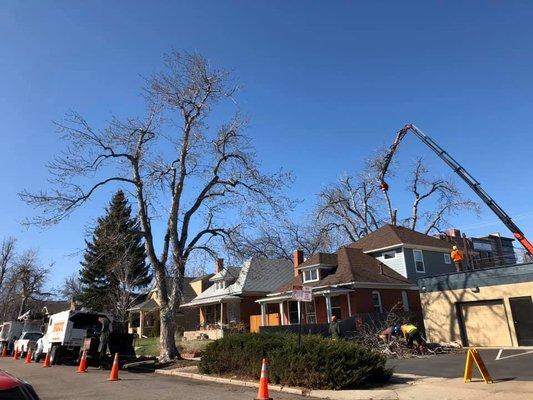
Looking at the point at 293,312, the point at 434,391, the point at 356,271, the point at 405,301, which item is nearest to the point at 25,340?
the point at 293,312

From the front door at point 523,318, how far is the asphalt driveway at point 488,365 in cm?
168

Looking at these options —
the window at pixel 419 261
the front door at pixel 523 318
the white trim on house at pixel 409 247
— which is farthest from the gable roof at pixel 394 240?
the front door at pixel 523 318

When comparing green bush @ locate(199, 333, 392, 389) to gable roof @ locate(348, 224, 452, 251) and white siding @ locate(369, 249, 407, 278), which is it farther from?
gable roof @ locate(348, 224, 452, 251)

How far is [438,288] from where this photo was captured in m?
26.5

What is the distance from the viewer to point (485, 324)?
953 inches

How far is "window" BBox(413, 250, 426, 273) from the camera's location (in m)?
36.2

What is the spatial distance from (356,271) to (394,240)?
5.27 metres

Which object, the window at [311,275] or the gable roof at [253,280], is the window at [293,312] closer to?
the window at [311,275]

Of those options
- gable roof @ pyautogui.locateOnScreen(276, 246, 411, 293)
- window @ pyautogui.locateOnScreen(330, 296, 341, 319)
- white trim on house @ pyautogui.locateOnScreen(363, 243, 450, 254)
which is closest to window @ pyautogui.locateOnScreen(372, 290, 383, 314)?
gable roof @ pyautogui.locateOnScreen(276, 246, 411, 293)

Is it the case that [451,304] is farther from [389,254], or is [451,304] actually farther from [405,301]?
[389,254]

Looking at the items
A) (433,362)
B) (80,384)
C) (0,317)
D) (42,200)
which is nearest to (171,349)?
(80,384)

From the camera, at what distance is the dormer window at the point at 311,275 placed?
3447 centimetres

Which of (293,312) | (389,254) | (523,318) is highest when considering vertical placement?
(389,254)

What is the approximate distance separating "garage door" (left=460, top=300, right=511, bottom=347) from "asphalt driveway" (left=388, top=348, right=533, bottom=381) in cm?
251
